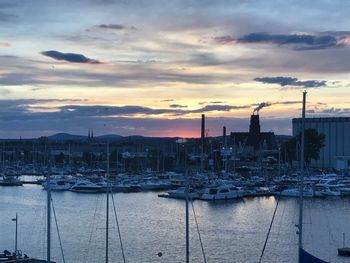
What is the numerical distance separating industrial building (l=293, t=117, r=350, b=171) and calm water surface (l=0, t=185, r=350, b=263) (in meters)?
32.2

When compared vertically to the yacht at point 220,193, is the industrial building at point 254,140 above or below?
above

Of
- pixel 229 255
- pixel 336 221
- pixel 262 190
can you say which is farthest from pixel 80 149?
pixel 229 255

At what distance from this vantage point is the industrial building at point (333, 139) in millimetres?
87125

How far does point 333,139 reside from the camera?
293 feet

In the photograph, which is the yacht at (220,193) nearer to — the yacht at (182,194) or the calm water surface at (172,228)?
the yacht at (182,194)

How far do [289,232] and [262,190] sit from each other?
25.2 meters

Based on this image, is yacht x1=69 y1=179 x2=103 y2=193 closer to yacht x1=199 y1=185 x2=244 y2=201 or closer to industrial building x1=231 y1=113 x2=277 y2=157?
yacht x1=199 y1=185 x2=244 y2=201

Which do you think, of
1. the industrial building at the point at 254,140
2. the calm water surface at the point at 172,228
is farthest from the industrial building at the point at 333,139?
the calm water surface at the point at 172,228

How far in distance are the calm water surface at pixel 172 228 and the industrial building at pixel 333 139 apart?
32247mm

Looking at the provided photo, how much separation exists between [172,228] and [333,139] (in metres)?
56.4

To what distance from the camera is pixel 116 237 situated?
33.5m

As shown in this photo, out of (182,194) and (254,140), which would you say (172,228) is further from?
(254,140)

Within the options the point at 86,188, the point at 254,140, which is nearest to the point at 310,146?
the point at 254,140

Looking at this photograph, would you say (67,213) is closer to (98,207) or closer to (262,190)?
(98,207)
